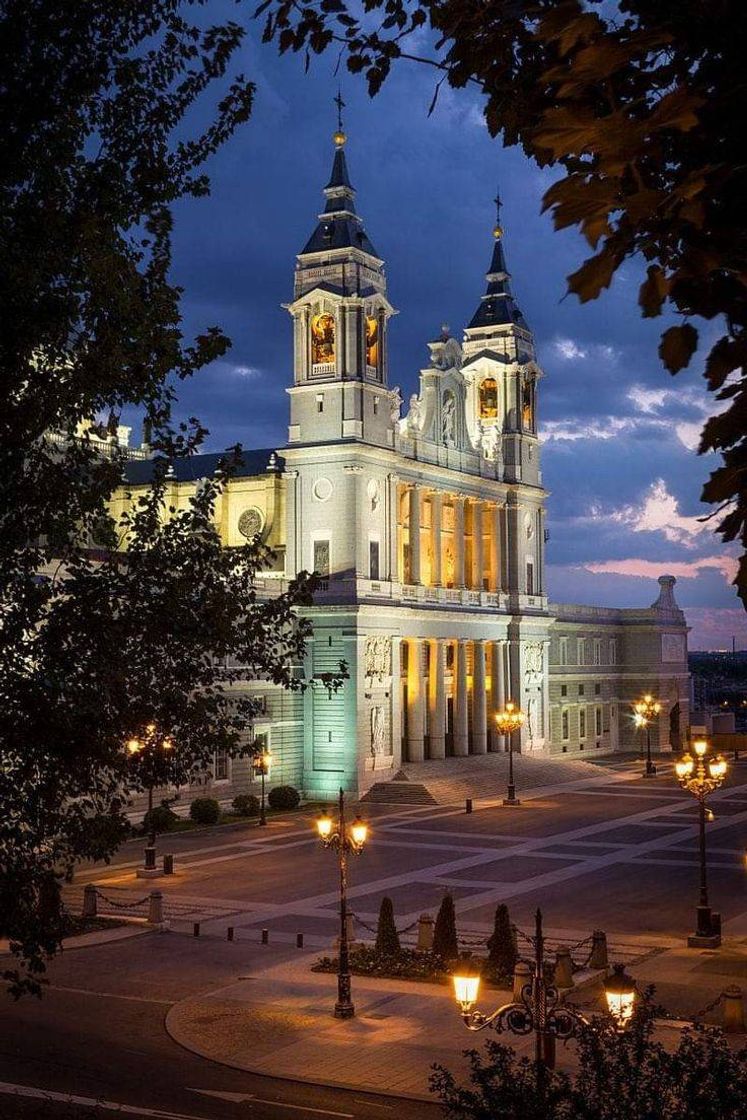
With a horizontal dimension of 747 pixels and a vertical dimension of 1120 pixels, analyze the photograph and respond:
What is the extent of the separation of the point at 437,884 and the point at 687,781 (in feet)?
31.5

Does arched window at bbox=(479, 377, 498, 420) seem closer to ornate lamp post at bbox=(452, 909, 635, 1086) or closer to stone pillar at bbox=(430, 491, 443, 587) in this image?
stone pillar at bbox=(430, 491, 443, 587)

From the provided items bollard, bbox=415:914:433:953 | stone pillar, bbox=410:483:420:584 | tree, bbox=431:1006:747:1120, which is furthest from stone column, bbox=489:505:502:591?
tree, bbox=431:1006:747:1120

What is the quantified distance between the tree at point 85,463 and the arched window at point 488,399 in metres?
67.2

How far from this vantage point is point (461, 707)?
73250mm

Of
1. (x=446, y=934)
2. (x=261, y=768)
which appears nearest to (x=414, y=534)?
(x=261, y=768)

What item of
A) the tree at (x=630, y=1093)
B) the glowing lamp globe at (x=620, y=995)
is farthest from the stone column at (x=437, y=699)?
the tree at (x=630, y=1093)

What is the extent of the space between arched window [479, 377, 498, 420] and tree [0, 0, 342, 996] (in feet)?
221

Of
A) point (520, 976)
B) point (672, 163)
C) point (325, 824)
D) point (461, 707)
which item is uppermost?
point (672, 163)

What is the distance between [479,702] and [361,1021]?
51804 mm

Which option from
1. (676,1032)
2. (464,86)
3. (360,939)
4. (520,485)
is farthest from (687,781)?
(520,485)

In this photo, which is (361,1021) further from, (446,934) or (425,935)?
(425,935)

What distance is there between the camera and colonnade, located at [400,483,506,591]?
70500 millimetres

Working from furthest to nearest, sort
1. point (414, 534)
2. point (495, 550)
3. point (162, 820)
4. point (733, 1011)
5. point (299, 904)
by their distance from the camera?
1. point (495, 550)
2. point (414, 534)
3. point (162, 820)
4. point (299, 904)
5. point (733, 1011)

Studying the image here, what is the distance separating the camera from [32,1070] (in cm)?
2083
